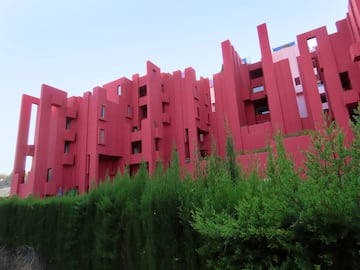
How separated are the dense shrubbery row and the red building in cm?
1118

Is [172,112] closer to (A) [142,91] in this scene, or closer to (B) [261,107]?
(A) [142,91]

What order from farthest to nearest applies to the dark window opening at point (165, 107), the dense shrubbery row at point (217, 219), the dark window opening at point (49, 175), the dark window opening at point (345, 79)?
1. the dark window opening at point (165, 107)
2. the dark window opening at point (49, 175)
3. the dark window opening at point (345, 79)
4. the dense shrubbery row at point (217, 219)

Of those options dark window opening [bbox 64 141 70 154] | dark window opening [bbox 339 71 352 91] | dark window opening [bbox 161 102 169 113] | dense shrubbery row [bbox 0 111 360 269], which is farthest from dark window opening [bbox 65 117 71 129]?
dark window opening [bbox 339 71 352 91]

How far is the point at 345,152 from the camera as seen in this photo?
2.11 m

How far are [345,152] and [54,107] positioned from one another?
21678 mm

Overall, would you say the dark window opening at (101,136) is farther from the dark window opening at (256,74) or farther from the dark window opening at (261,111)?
the dark window opening at (256,74)

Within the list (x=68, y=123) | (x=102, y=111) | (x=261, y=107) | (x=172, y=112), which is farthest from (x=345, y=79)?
(x=68, y=123)

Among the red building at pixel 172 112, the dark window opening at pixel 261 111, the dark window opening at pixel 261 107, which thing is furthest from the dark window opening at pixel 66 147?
the dark window opening at pixel 261 107

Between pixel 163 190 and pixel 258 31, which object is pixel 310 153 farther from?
pixel 258 31

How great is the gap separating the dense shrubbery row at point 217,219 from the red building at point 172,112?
11.2 m

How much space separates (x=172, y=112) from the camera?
21016mm

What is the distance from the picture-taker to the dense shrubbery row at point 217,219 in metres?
1.79

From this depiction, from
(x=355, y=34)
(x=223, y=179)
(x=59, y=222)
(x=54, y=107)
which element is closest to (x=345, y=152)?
(x=223, y=179)

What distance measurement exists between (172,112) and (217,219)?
18.9 m
